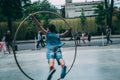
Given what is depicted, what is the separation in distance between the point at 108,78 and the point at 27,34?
154 ft

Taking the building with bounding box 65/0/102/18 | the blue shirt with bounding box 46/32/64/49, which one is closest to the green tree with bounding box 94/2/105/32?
the building with bounding box 65/0/102/18

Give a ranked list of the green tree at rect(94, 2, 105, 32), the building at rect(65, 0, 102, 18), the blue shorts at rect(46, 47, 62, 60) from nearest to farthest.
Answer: the blue shorts at rect(46, 47, 62, 60) → the green tree at rect(94, 2, 105, 32) → the building at rect(65, 0, 102, 18)

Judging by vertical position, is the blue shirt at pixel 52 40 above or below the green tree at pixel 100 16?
above

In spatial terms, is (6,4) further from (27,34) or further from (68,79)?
(68,79)

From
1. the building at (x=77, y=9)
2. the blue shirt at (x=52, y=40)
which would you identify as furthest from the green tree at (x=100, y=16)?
the blue shirt at (x=52, y=40)

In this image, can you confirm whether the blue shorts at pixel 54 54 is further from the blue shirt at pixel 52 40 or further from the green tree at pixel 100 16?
the green tree at pixel 100 16

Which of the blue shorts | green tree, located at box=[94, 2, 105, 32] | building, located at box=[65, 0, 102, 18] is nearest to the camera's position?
the blue shorts

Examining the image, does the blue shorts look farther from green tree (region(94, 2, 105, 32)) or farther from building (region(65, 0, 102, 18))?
building (region(65, 0, 102, 18))

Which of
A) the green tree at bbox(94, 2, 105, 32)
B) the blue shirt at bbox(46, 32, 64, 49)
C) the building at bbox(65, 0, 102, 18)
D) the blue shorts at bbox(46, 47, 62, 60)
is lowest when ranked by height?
the building at bbox(65, 0, 102, 18)

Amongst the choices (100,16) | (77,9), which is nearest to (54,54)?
(100,16)

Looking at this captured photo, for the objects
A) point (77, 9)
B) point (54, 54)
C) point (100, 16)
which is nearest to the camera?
point (54, 54)

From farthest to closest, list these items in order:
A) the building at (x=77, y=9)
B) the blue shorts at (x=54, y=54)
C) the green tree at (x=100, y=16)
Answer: the building at (x=77, y=9) → the green tree at (x=100, y=16) → the blue shorts at (x=54, y=54)

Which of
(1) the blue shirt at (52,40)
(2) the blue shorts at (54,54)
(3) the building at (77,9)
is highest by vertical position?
(1) the blue shirt at (52,40)

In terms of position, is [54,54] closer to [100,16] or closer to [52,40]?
[52,40]
